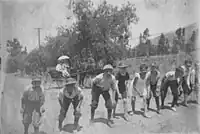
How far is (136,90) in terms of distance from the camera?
4.40m

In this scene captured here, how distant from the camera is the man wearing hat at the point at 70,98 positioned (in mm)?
4188

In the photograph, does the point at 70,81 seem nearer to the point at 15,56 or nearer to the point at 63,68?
the point at 63,68

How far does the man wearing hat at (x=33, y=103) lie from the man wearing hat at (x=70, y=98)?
24 centimetres

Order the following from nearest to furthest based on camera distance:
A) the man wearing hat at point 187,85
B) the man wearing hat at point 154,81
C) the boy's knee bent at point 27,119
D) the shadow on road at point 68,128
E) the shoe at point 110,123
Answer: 1. the boy's knee bent at point 27,119
2. the shadow on road at point 68,128
3. the shoe at point 110,123
4. the man wearing hat at point 154,81
5. the man wearing hat at point 187,85

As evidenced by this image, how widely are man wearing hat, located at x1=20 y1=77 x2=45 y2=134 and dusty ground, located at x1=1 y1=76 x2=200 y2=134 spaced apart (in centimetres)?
7

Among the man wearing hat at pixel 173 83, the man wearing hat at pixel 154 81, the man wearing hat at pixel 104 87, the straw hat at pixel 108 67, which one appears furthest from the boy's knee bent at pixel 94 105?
the man wearing hat at pixel 173 83

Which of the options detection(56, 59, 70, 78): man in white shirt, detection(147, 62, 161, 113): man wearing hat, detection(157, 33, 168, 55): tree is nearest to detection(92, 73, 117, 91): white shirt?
detection(56, 59, 70, 78): man in white shirt

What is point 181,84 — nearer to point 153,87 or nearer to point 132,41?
point 153,87

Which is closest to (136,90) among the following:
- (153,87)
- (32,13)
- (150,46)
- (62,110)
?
(153,87)

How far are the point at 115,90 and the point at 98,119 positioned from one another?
0.43m

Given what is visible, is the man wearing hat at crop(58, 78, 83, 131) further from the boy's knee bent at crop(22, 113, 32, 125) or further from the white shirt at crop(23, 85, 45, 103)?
the boy's knee bent at crop(22, 113, 32, 125)

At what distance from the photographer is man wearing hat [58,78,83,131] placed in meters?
4.19

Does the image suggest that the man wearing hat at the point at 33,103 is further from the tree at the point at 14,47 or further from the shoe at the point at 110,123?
the shoe at the point at 110,123

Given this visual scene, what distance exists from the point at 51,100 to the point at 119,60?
1.01 metres
